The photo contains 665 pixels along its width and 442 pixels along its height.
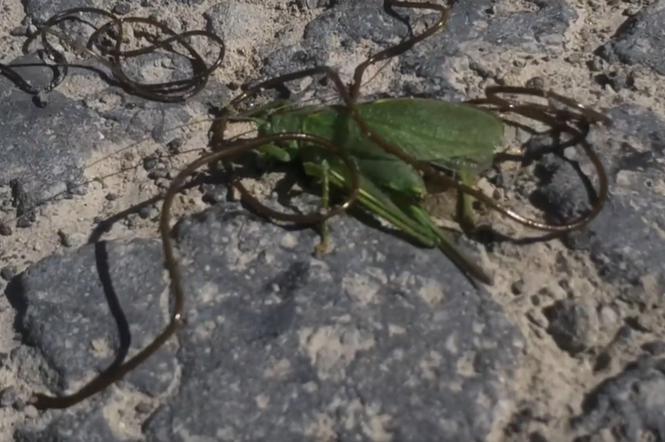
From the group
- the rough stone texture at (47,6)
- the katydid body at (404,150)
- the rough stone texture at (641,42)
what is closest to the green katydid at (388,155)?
the katydid body at (404,150)

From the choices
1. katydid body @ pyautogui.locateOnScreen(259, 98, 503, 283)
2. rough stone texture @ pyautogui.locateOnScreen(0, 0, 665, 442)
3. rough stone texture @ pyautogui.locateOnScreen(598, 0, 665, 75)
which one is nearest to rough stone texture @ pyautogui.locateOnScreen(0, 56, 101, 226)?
rough stone texture @ pyautogui.locateOnScreen(0, 0, 665, 442)

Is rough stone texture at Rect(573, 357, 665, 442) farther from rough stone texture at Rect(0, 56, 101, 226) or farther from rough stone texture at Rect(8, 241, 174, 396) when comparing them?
rough stone texture at Rect(0, 56, 101, 226)

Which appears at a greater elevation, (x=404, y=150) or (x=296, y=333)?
(x=404, y=150)

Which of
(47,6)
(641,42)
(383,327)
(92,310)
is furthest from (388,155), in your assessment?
(47,6)

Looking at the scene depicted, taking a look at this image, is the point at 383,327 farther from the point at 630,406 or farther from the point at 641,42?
the point at 641,42

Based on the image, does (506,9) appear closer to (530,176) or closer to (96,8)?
(530,176)

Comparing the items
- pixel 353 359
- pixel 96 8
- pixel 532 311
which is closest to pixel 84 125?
pixel 96 8
